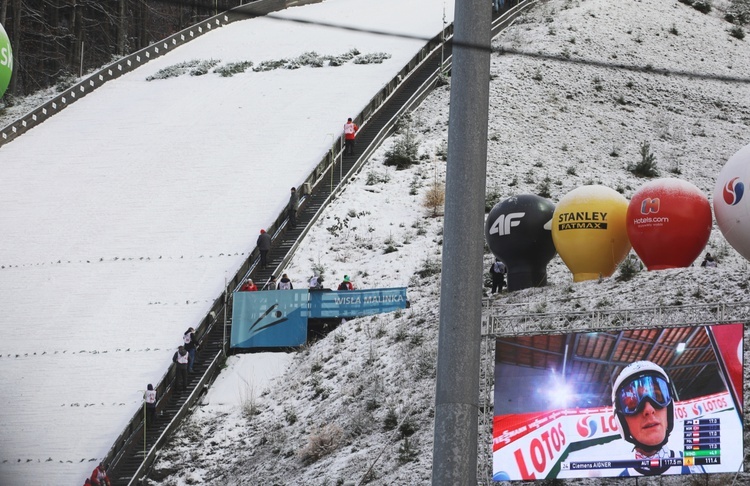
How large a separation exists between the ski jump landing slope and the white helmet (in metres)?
9.99

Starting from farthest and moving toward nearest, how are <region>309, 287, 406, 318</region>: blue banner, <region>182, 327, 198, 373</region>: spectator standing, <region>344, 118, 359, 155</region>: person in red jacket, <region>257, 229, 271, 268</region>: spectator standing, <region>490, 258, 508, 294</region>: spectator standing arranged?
<region>344, 118, 359, 155</region>: person in red jacket → <region>257, 229, 271, 268</region>: spectator standing → <region>309, 287, 406, 318</region>: blue banner → <region>490, 258, 508, 294</region>: spectator standing → <region>182, 327, 198, 373</region>: spectator standing

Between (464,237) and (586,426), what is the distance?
1089cm

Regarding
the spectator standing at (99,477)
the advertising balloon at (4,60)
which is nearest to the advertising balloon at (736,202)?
the spectator standing at (99,477)

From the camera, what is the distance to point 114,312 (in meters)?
33.8

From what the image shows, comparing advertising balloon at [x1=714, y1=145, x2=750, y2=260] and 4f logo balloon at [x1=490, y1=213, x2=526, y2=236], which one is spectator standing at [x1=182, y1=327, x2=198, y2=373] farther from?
advertising balloon at [x1=714, y1=145, x2=750, y2=260]

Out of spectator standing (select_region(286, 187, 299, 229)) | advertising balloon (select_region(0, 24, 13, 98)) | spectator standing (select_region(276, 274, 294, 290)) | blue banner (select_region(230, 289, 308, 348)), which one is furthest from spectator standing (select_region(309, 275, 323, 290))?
advertising balloon (select_region(0, 24, 13, 98))

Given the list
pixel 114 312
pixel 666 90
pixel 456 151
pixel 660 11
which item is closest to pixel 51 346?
pixel 114 312

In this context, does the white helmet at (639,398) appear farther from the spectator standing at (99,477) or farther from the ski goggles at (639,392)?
the spectator standing at (99,477)

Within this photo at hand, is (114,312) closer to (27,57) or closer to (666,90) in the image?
(666,90)

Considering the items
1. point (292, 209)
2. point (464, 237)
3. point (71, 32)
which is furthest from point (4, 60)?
point (71, 32)

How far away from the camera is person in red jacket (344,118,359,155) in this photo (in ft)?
146

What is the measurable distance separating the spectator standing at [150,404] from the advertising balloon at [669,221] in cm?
1062

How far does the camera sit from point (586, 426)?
59.8ft

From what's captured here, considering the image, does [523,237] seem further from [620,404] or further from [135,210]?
[135,210]
